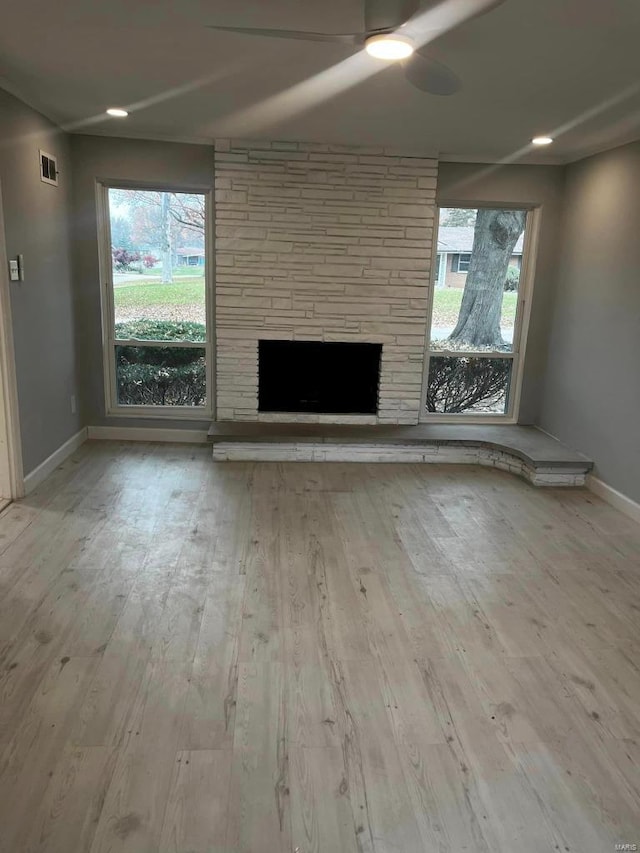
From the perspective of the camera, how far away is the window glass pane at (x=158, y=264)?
4.92 metres

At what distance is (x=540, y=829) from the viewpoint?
1684 mm

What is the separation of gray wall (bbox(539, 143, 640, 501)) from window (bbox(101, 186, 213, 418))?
9.63 feet

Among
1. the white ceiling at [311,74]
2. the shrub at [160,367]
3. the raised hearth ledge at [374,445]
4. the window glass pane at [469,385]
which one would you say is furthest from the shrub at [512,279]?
the shrub at [160,367]

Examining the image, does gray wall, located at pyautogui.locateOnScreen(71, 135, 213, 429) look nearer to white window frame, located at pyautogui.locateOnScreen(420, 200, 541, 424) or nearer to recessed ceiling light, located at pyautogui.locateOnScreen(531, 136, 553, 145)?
white window frame, located at pyautogui.locateOnScreen(420, 200, 541, 424)

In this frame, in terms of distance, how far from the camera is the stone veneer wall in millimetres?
4766

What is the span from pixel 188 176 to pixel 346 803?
14.5 ft

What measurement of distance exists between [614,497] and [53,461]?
394 centimetres

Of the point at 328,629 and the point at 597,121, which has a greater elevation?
the point at 597,121

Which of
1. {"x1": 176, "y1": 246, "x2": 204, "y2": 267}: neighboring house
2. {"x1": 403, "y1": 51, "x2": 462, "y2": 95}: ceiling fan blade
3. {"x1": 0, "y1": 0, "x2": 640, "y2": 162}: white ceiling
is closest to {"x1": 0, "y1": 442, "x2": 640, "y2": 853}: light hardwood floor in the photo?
{"x1": 176, "y1": 246, "x2": 204, "y2": 267}: neighboring house

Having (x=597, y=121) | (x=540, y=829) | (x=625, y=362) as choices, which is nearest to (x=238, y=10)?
(x=597, y=121)

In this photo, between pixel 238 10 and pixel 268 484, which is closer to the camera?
pixel 238 10

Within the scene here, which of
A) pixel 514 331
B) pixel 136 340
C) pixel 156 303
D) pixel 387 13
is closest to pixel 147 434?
pixel 136 340

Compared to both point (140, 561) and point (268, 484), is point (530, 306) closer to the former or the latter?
point (268, 484)

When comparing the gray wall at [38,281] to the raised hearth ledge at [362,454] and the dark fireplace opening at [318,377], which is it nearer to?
the raised hearth ledge at [362,454]
